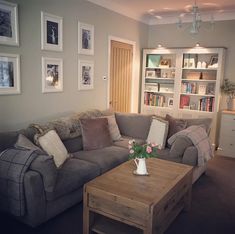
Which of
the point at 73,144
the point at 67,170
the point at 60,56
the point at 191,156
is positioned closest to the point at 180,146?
the point at 191,156

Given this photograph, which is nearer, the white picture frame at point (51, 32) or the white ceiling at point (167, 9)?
the white picture frame at point (51, 32)

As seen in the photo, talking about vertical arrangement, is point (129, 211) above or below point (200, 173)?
above

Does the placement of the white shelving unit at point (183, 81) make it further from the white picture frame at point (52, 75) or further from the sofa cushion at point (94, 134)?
the white picture frame at point (52, 75)

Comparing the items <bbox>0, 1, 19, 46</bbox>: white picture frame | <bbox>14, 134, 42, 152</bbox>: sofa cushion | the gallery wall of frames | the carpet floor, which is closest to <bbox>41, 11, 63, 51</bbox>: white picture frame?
the gallery wall of frames

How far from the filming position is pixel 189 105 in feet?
19.2

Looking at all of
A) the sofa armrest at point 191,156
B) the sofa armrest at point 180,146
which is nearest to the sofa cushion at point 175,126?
the sofa armrest at point 180,146

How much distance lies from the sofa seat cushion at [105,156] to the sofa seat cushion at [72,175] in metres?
0.13

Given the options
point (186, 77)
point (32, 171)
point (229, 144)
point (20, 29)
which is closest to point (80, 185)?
point (32, 171)

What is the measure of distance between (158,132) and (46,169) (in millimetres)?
2059

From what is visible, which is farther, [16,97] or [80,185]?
[16,97]

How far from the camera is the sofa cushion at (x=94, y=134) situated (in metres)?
3.84

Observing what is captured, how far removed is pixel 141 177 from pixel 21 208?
3.82ft

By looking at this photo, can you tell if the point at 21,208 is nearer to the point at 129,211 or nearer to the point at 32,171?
the point at 32,171

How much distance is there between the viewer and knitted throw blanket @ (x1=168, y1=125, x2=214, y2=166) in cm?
362
